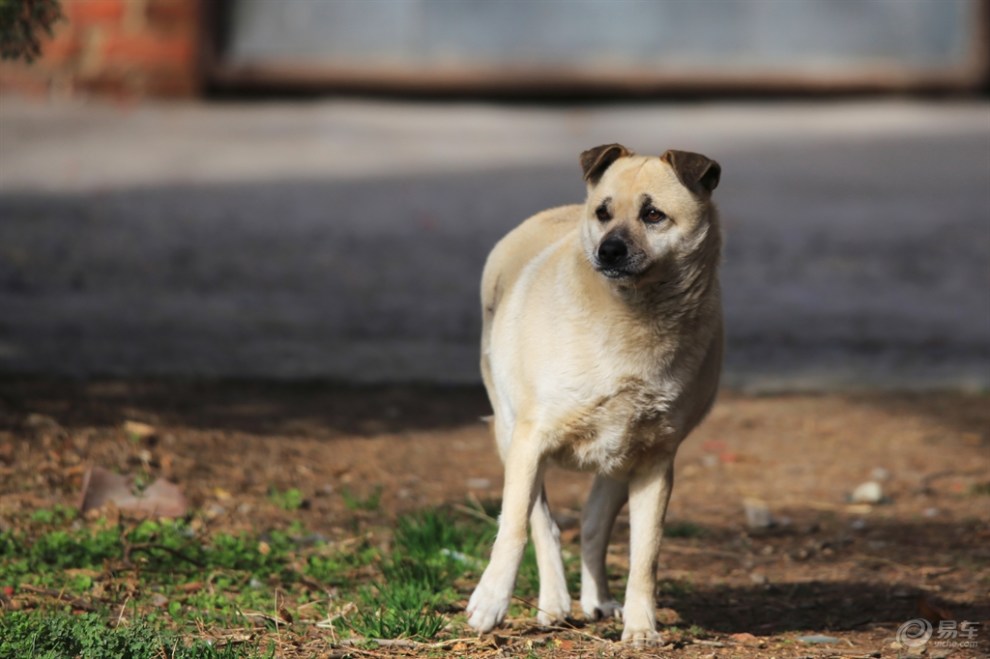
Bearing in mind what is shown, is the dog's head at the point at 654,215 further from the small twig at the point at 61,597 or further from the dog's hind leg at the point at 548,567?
the small twig at the point at 61,597

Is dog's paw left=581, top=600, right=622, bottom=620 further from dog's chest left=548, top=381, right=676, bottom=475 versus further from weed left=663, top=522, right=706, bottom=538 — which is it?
weed left=663, top=522, right=706, bottom=538

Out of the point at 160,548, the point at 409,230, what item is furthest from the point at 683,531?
the point at 409,230

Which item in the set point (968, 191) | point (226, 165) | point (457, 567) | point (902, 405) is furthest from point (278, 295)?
point (968, 191)

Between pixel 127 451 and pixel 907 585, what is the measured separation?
10.1 feet

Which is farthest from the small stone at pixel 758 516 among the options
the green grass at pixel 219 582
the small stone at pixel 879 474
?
the green grass at pixel 219 582

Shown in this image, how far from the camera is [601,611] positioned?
4738mm

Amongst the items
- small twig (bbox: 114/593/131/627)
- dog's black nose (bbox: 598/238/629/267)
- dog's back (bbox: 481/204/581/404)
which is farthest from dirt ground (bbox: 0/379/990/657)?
dog's black nose (bbox: 598/238/629/267)

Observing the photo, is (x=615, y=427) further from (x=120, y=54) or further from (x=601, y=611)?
(x=120, y=54)

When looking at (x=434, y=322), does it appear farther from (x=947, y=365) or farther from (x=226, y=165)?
(x=226, y=165)

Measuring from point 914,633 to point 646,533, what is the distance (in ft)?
3.01

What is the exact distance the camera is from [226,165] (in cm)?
1234

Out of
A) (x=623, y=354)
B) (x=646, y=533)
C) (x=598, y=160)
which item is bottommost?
(x=646, y=533)

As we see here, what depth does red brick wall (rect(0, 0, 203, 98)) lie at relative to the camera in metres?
13.4

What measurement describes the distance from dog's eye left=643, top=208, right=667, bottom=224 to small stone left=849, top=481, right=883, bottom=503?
244 centimetres
